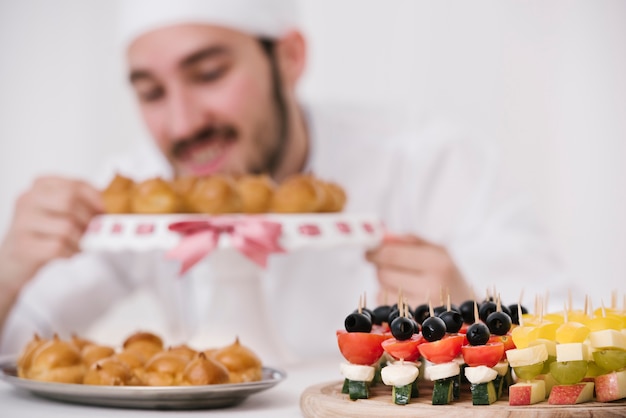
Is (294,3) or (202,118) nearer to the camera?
(202,118)

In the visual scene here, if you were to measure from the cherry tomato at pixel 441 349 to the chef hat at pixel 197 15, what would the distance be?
4.34 ft

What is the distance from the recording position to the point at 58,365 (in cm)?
113

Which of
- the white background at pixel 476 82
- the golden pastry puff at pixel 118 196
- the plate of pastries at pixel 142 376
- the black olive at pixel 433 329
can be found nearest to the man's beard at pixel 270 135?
the golden pastry puff at pixel 118 196

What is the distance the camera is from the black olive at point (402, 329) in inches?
38.0

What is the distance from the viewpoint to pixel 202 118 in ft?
6.73

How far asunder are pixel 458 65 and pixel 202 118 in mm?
1878

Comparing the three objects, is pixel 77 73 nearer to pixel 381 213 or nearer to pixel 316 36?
pixel 316 36

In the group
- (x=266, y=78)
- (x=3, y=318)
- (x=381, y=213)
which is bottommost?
(x=3, y=318)

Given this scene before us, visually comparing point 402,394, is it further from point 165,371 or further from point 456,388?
point 165,371

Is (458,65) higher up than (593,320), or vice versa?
(458,65)

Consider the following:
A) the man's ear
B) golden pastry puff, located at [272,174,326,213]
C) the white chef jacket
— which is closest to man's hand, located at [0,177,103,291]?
the white chef jacket

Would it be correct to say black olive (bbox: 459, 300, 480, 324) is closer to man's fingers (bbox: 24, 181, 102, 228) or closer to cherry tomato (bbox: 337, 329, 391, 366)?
cherry tomato (bbox: 337, 329, 391, 366)

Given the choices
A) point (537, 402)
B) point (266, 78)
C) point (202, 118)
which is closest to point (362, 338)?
point (537, 402)

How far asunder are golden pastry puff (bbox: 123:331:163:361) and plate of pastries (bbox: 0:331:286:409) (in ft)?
0.08
